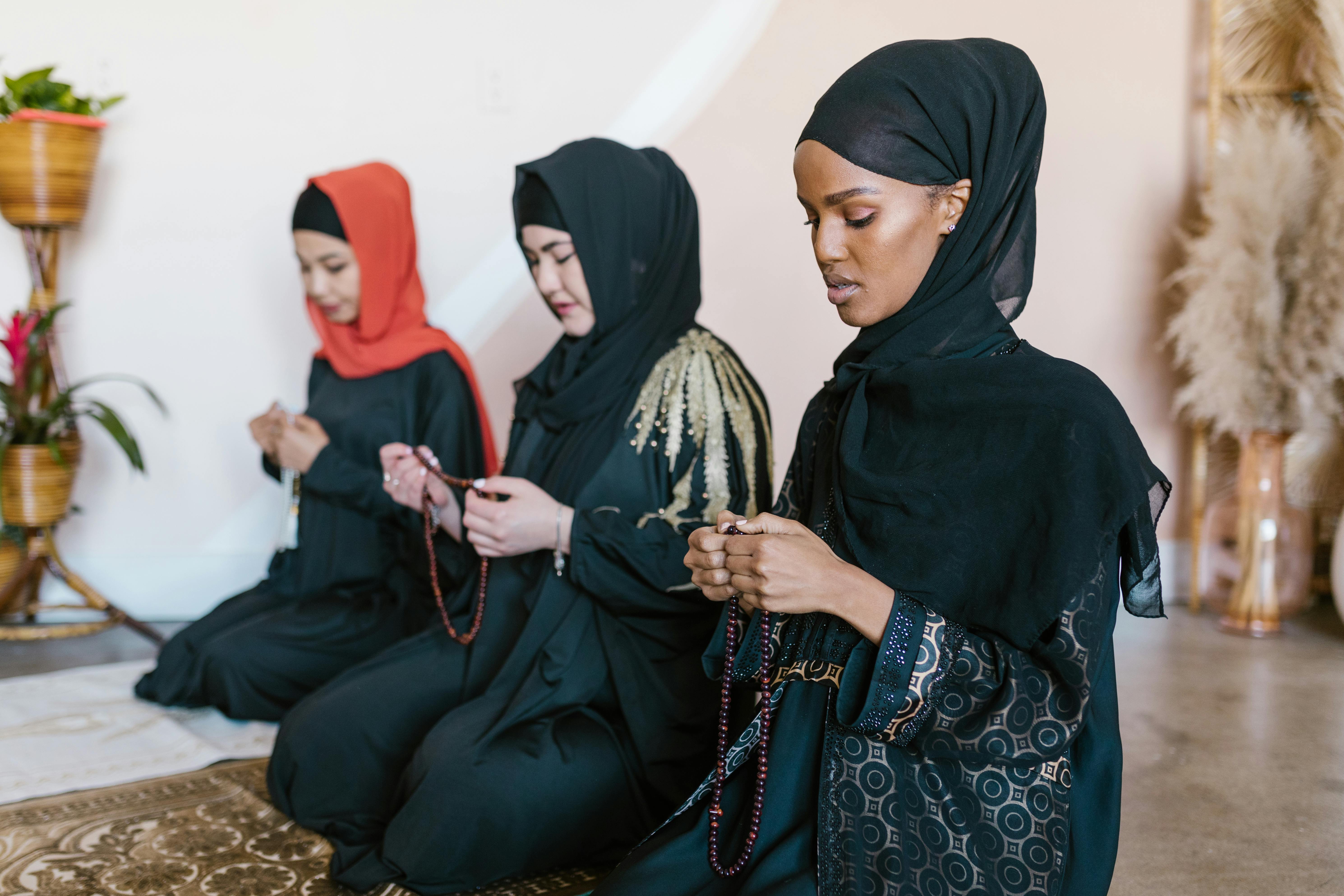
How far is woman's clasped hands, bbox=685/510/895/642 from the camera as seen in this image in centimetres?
117

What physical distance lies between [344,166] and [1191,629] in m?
3.23

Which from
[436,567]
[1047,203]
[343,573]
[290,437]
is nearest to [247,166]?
[290,437]

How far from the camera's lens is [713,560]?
126 cm

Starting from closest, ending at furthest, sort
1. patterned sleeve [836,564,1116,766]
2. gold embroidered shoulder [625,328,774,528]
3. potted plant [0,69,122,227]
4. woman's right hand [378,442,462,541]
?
patterned sleeve [836,564,1116,766] < gold embroidered shoulder [625,328,774,528] < woman's right hand [378,442,462,541] < potted plant [0,69,122,227]

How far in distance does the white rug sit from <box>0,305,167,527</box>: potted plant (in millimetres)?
538

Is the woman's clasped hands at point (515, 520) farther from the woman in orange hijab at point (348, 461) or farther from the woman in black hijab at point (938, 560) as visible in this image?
the woman in orange hijab at point (348, 461)

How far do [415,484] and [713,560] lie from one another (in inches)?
44.9

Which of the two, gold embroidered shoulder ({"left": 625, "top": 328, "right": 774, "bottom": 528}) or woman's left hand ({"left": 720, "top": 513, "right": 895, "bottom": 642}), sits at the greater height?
gold embroidered shoulder ({"left": 625, "top": 328, "right": 774, "bottom": 528})

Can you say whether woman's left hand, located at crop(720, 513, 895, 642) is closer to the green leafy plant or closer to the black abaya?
the black abaya

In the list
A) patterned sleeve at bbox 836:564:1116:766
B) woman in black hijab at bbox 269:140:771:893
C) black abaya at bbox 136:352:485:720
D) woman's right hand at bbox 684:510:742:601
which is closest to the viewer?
patterned sleeve at bbox 836:564:1116:766

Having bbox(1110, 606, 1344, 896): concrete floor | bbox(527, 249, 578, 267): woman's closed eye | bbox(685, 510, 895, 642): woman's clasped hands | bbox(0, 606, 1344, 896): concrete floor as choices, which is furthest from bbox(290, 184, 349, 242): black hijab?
bbox(1110, 606, 1344, 896): concrete floor

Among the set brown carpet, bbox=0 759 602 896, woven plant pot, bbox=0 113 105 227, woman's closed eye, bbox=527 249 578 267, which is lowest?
brown carpet, bbox=0 759 602 896

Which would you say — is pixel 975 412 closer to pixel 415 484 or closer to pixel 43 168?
pixel 415 484

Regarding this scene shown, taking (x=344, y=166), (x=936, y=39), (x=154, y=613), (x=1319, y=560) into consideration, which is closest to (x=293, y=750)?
(x=936, y=39)
